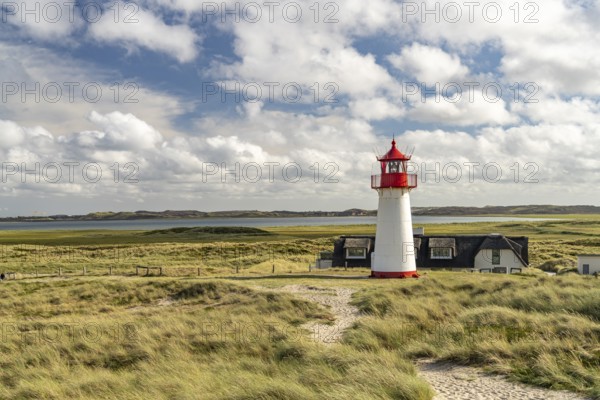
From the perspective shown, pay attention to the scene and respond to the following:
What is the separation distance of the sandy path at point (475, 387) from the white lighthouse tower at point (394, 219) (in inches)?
730

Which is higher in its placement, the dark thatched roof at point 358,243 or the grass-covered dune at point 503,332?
the dark thatched roof at point 358,243

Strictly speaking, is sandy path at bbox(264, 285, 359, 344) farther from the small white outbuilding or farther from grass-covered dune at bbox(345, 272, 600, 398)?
the small white outbuilding

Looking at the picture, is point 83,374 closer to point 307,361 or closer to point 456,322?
point 307,361

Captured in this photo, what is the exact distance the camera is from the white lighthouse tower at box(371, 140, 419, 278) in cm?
2839

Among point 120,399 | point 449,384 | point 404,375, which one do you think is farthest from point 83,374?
point 449,384

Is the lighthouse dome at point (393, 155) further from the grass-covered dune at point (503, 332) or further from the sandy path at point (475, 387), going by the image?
the sandy path at point (475, 387)

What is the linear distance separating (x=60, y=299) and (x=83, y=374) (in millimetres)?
16138

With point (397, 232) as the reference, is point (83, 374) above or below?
below

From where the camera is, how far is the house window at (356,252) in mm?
38594

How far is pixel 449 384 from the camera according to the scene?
9.01 metres

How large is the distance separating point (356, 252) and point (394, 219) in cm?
1093

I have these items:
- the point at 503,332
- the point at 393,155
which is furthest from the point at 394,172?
the point at 503,332

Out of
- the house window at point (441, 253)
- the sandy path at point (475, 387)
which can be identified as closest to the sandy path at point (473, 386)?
the sandy path at point (475, 387)

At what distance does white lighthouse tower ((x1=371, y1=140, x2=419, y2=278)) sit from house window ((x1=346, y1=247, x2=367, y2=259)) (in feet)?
30.6
